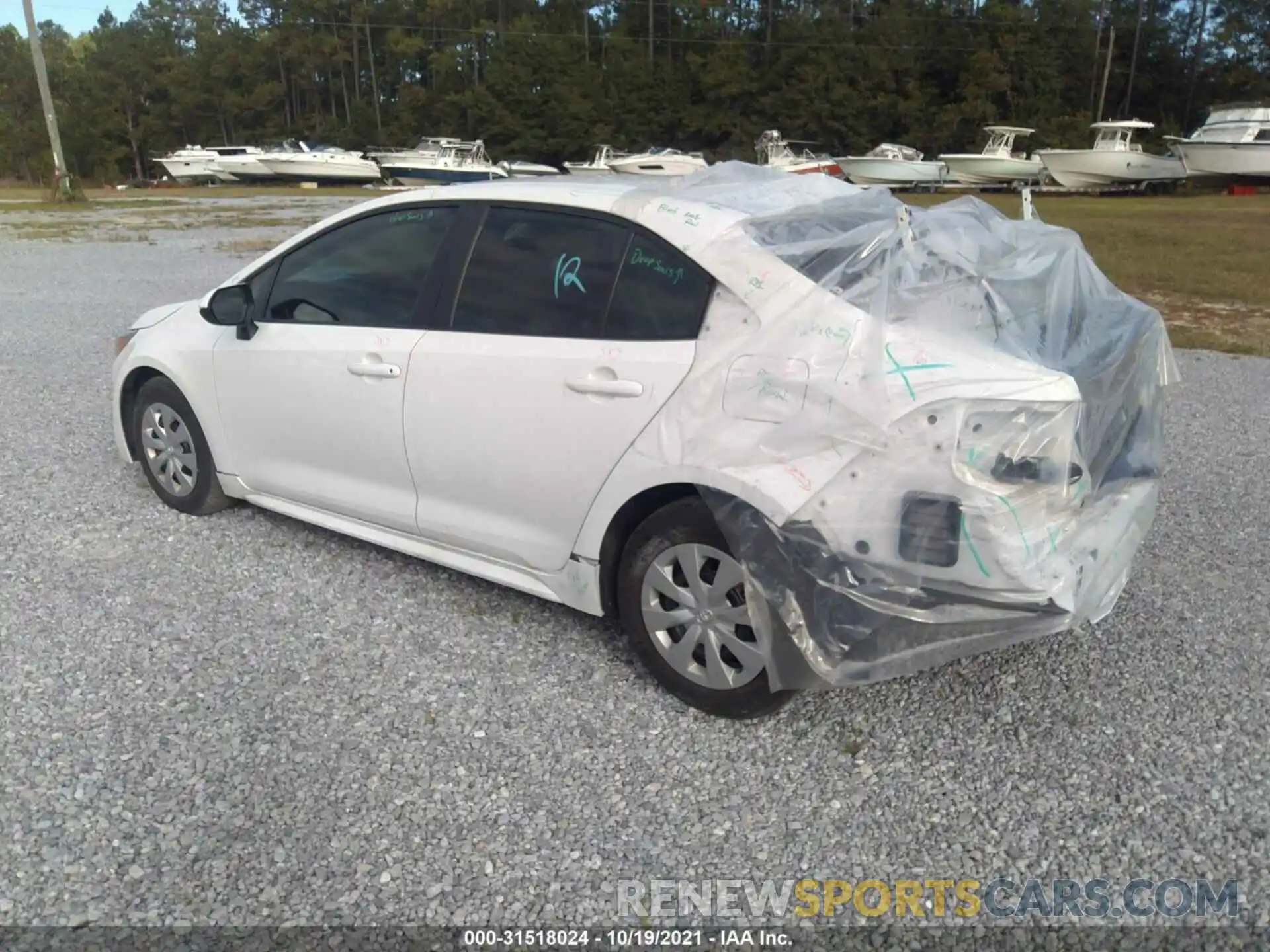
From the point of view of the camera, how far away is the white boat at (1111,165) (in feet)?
147

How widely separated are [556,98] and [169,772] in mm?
74119

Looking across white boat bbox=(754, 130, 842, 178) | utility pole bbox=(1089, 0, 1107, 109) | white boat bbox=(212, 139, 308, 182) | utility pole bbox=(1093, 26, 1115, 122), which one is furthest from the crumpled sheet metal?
utility pole bbox=(1089, 0, 1107, 109)

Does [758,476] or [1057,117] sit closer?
[758,476]

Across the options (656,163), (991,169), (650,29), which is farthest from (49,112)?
(650,29)

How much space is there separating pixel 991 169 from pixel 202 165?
134 ft

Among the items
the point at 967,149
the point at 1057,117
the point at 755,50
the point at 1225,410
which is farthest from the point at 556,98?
the point at 1225,410

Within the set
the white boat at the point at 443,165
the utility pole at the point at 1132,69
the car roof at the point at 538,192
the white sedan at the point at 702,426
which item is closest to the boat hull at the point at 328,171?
the white boat at the point at 443,165

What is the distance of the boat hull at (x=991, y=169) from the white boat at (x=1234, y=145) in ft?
20.3

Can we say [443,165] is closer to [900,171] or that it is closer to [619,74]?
[900,171]

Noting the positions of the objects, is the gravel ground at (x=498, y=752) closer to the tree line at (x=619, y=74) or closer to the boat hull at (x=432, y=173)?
the boat hull at (x=432, y=173)

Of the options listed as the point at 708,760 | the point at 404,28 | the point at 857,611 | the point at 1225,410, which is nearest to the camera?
the point at 857,611

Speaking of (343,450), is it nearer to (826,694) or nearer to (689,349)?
(689,349)

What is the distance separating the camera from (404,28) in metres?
82.0

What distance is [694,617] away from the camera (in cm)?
345
